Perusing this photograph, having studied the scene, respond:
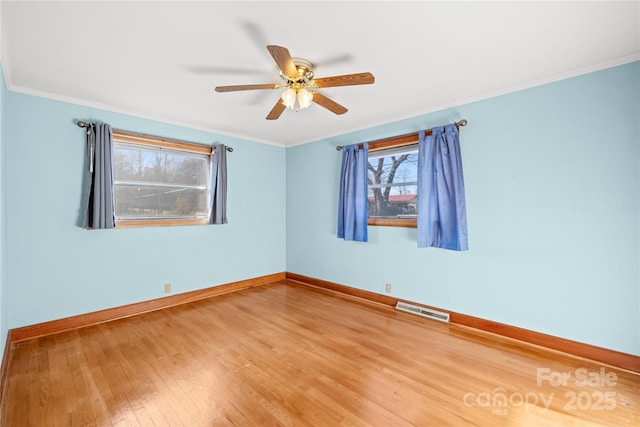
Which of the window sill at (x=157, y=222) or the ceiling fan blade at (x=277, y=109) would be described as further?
the window sill at (x=157, y=222)

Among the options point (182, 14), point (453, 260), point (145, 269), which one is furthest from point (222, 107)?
point (453, 260)

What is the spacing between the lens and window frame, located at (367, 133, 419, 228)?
134 inches

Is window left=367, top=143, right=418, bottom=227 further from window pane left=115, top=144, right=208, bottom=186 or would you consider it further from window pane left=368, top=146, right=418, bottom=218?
window pane left=115, top=144, right=208, bottom=186

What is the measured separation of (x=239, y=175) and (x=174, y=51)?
2.39 meters

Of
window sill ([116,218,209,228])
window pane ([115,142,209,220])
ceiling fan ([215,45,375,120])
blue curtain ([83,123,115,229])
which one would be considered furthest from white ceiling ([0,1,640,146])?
window sill ([116,218,209,228])

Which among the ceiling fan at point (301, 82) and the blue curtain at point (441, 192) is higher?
the ceiling fan at point (301, 82)

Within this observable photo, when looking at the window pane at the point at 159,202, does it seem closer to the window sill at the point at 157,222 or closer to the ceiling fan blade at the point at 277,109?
the window sill at the point at 157,222

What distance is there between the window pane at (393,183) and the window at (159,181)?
235cm

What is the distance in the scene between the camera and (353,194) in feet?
12.7

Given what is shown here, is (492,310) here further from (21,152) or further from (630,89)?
(21,152)

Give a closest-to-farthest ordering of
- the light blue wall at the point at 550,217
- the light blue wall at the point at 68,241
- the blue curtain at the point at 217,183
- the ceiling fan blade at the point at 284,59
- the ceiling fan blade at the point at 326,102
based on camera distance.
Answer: the ceiling fan blade at the point at 284,59
the light blue wall at the point at 550,217
the ceiling fan blade at the point at 326,102
the light blue wall at the point at 68,241
the blue curtain at the point at 217,183

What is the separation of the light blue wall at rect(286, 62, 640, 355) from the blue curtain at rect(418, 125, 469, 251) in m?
0.13

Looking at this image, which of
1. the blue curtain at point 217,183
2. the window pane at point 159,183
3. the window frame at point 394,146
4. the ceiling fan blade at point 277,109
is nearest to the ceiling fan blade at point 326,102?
the ceiling fan blade at point 277,109

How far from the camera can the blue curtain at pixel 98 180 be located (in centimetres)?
293
